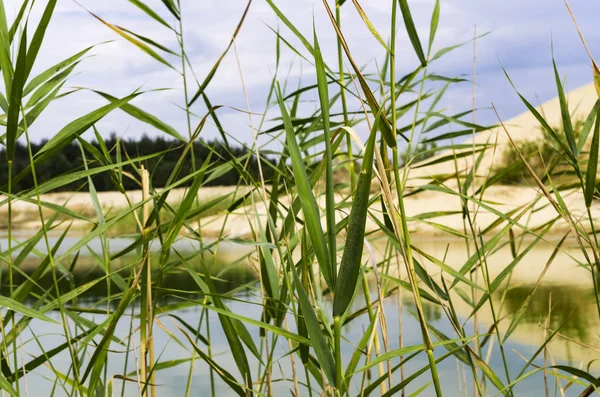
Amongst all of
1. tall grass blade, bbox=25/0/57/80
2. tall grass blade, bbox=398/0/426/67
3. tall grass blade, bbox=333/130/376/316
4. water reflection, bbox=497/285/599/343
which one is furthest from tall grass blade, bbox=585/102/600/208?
water reflection, bbox=497/285/599/343

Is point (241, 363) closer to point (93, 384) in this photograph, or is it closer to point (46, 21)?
point (93, 384)

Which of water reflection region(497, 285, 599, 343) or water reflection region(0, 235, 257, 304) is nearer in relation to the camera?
water reflection region(0, 235, 257, 304)

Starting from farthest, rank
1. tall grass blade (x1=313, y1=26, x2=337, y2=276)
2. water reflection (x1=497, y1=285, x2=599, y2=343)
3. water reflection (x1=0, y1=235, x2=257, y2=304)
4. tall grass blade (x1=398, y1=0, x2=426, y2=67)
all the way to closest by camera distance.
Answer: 1. water reflection (x1=497, y1=285, x2=599, y2=343)
2. water reflection (x1=0, y1=235, x2=257, y2=304)
3. tall grass blade (x1=398, y1=0, x2=426, y2=67)
4. tall grass blade (x1=313, y1=26, x2=337, y2=276)

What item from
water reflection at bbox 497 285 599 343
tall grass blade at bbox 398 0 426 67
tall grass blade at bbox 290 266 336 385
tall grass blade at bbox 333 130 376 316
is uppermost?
tall grass blade at bbox 398 0 426 67

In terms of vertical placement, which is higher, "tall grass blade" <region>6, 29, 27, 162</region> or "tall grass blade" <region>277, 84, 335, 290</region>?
"tall grass blade" <region>6, 29, 27, 162</region>

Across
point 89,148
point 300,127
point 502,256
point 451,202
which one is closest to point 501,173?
point 300,127

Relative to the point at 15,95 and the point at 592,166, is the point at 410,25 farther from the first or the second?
the point at 15,95

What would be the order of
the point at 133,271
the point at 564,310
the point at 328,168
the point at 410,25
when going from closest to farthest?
the point at 328,168 < the point at 410,25 < the point at 133,271 < the point at 564,310

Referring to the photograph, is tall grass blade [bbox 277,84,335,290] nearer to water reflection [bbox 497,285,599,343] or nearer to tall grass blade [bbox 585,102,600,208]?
tall grass blade [bbox 585,102,600,208]

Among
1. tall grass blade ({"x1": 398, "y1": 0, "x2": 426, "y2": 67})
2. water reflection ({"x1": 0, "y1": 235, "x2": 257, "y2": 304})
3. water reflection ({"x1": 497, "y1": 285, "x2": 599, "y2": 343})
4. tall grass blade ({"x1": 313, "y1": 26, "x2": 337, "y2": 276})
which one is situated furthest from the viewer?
water reflection ({"x1": 497, "y1": 285, "x2": 599, "y2": 343})

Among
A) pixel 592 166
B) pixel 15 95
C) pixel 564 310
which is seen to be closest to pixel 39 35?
pixel 15 95

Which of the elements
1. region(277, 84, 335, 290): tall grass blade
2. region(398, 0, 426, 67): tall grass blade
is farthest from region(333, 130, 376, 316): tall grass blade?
region(398, 0, 426, 67): tall grass blade

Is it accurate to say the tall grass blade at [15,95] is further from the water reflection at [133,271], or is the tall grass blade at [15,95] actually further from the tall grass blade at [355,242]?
the tall grass blade at [355,242]

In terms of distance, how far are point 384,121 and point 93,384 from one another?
39 cm
